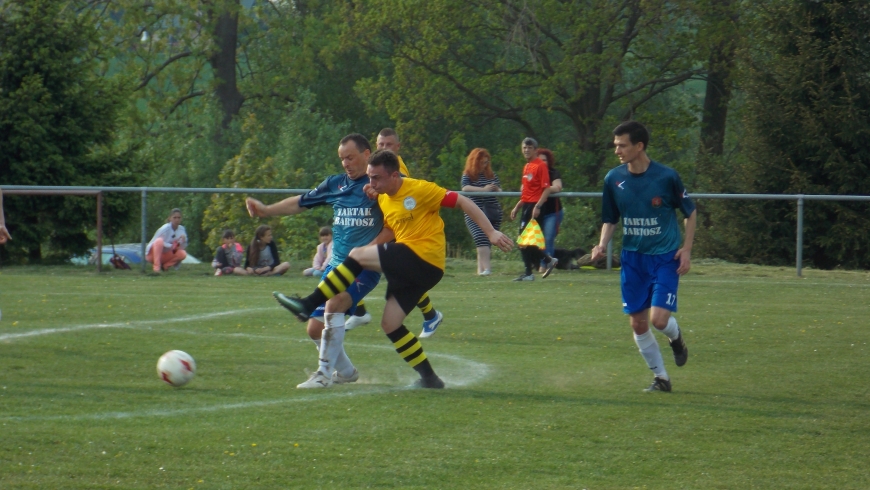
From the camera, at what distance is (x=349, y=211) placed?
8188 mm

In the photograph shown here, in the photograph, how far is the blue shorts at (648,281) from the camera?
25.0 feet

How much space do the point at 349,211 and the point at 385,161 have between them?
95 centimetres

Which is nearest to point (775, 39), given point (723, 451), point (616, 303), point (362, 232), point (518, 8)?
point (518, 8)

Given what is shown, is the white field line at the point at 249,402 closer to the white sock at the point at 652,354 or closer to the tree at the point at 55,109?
the white sock at the point at 652,354

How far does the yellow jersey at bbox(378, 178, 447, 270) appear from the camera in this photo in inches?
291

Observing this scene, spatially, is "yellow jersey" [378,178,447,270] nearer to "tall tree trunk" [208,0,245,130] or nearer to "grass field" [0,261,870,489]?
"grass field" [0,261,870,489]

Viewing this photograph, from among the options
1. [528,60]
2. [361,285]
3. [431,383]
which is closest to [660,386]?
[431,383]

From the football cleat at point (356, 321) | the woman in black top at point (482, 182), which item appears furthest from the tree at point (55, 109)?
the football cleat at point (356, 321)

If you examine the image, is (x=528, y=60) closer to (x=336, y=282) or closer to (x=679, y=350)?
(x=679, y=350)

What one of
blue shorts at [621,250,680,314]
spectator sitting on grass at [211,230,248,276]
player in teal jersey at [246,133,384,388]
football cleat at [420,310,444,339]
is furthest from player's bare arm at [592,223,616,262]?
spectator sitting on grass at [211,230,248,276]

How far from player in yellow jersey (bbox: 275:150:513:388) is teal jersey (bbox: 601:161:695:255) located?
3.44ft

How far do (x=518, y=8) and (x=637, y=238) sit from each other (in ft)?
82.1

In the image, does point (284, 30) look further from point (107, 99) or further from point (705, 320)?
point (705, 320)

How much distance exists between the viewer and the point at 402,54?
111ft
